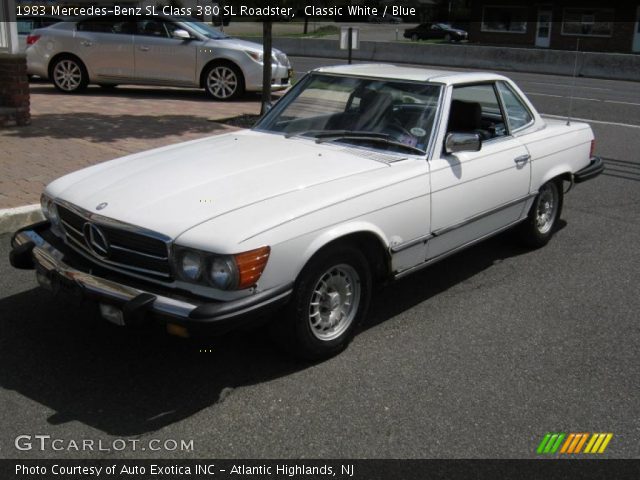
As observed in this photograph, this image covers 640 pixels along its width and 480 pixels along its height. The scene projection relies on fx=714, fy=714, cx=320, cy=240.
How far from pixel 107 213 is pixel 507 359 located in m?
2.37

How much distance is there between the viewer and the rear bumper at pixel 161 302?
3.34 m

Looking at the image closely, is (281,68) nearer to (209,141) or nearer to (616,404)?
(209,141)

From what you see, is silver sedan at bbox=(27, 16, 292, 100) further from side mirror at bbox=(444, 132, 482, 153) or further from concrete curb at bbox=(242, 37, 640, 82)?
concrete curb at bbox=(242, 37, 640, 82)

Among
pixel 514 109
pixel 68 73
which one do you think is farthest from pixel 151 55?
pixel 514 109

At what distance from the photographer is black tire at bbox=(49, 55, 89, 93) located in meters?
13.1

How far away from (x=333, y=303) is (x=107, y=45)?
1049 cm

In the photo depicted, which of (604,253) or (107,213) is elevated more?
(107,213)

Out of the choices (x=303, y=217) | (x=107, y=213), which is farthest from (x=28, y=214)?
(x=303, y=217)

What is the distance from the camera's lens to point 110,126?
33.3 ft

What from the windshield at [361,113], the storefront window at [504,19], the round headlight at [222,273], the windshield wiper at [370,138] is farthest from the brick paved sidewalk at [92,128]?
the storefront window at [504,19]

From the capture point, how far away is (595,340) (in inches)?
173

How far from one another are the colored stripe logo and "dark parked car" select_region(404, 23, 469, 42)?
47.4 m

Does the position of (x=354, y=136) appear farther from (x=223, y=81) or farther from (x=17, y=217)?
(x=223, y=81)
